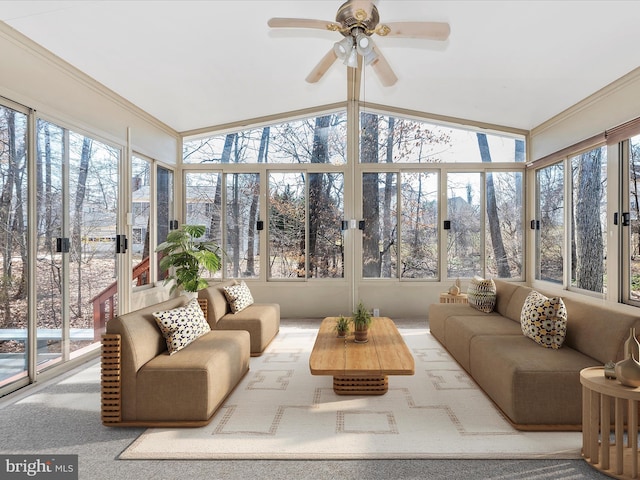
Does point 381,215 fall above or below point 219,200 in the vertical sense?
below

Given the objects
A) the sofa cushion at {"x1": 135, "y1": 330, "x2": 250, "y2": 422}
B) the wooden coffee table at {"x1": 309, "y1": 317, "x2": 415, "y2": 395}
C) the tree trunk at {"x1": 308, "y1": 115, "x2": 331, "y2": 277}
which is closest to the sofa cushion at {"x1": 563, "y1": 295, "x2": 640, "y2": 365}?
the wooden coffee table at {"x1": 309, "y1": 317, "x2": 415, "y2": 395}

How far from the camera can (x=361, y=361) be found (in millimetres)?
2699

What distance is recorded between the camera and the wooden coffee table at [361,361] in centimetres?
254

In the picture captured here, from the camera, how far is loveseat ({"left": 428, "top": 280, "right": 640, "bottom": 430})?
93.4 inches

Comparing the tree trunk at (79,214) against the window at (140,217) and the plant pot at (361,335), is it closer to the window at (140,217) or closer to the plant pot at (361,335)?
the window at (140,217)

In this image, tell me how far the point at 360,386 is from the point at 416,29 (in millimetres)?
2563

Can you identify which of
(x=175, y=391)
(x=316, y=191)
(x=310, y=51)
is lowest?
(x=175, y=391)

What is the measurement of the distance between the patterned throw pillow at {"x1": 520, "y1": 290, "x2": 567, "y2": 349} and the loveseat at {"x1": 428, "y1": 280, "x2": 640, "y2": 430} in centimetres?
6

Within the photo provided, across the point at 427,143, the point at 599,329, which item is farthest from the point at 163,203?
the point at 599,329

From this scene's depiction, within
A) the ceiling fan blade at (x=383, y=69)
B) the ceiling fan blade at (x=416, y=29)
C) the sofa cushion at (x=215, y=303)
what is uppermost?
the ceiling fan blade at (x=416, y=29)

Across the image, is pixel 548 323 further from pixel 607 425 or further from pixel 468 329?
pixel 607 425

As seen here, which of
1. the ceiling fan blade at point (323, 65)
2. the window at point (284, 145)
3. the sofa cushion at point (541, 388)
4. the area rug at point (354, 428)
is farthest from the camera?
the window at point (284, 145)

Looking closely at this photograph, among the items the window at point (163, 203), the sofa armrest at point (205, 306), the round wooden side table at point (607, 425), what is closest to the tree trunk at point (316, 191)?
the window at point (163, 203)

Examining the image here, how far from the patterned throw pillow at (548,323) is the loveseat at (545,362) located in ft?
0.19
